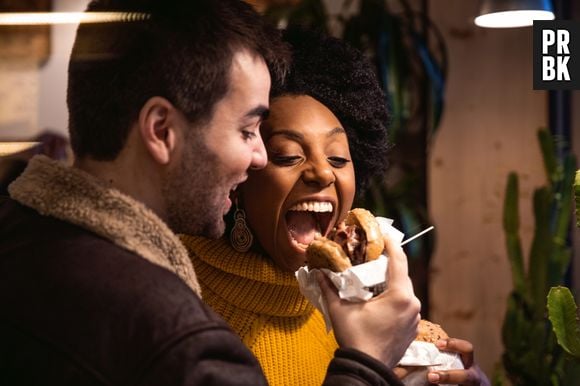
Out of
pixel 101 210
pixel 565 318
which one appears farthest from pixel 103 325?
pixel 565 318

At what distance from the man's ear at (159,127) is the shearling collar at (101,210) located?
76 mm

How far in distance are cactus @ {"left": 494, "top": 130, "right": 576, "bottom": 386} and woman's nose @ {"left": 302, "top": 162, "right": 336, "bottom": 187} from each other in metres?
1.86

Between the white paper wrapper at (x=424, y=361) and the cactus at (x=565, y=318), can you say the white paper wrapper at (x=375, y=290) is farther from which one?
the cactus at (x=565, y=318)

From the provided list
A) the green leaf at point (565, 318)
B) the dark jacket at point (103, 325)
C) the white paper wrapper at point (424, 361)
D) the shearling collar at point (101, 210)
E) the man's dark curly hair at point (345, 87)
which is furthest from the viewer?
the green leaf at point (565, 318)

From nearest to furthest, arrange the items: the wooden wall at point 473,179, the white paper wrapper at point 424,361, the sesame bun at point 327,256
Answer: the sesame bun at point 327,256
the white paper wrapper at point 424,361
the wooden wall at point 473,179

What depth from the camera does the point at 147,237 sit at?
1148 millimetres

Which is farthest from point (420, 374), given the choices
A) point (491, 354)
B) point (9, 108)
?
point (491, 354)

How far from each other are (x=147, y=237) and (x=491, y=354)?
98.4 inches

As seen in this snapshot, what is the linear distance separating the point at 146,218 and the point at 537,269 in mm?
2437

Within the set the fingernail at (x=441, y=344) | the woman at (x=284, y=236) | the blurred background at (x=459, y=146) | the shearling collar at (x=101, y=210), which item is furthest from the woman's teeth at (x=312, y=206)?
the blurred background at (x=459, y=146)

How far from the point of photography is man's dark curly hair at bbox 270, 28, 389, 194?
1713 millimetres

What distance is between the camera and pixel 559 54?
1.97 m

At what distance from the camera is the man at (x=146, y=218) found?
3.32 feet

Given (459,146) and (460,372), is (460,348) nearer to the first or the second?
(460,372)
